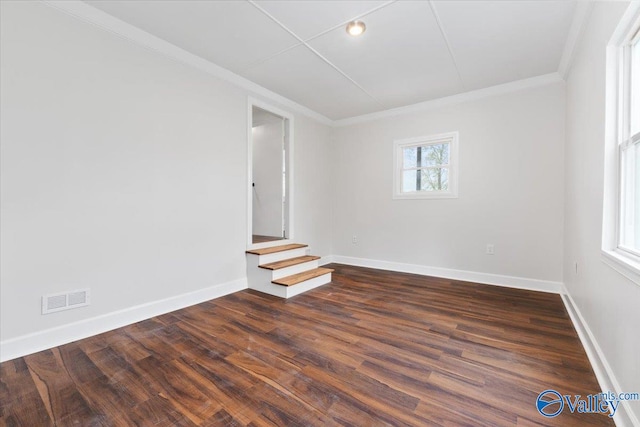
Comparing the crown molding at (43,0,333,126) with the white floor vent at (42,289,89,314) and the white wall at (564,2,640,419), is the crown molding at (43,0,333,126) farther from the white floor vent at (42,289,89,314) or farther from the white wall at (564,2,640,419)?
A: the white wall at (564,2,640,419)

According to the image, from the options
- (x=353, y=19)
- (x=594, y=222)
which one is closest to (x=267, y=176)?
(x=353, y=19)

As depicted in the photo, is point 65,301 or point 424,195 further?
point 424,195

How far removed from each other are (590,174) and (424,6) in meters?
1.75

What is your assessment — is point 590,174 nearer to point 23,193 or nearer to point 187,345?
point 187,345

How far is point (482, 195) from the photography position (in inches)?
141

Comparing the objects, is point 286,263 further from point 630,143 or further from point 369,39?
point 630,143

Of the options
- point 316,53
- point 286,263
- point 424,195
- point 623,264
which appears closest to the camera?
point 623,264

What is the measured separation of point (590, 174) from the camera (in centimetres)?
197

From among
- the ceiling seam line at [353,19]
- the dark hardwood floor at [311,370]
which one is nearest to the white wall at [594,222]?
the dark hardwood floor at [311,370]

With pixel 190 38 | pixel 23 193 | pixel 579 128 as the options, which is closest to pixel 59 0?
pixel 190 38

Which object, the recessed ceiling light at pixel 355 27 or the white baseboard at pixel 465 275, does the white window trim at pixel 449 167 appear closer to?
the white baseboard at pixel 465 275

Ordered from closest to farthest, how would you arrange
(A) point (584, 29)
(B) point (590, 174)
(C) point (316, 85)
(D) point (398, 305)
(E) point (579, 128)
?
(B) point (590, 174) → (A) point (584, 29) → (E) point (579, 128) → (D) point (398, 305) → (C) point (316, 85)

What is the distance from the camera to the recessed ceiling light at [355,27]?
2271 millimetres

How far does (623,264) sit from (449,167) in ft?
8.99
